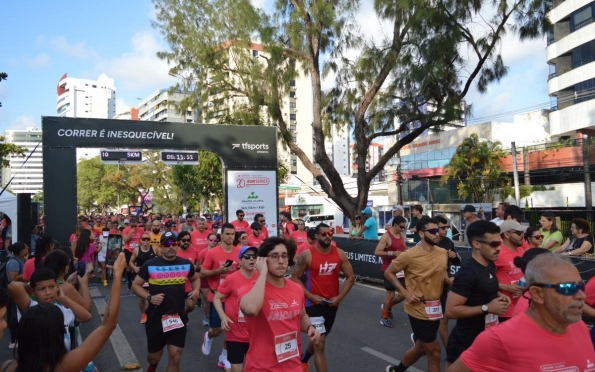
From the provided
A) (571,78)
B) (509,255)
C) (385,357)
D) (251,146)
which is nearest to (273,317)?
(509,255)

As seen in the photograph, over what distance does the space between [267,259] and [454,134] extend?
41164mm

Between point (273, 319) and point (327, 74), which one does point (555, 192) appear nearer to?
point (327, 74)

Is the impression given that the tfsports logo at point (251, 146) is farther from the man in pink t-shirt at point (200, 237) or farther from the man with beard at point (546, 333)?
the man with beard at point (546, 333)

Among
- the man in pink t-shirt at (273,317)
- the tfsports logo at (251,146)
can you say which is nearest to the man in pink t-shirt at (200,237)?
the tfsports logo at (251,146)

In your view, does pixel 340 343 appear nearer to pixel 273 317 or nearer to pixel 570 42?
pixel 273 317

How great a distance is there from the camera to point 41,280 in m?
4.13

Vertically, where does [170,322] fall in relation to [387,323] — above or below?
above

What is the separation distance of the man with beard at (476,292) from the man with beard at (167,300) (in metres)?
2.80

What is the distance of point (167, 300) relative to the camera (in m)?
5.45

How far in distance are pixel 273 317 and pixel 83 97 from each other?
203346 mm

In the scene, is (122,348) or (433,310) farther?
(122,348)

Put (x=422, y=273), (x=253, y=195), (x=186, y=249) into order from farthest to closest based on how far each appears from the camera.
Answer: (x=253, y=195)
(x=186, y=249)
(x=422, y=273)

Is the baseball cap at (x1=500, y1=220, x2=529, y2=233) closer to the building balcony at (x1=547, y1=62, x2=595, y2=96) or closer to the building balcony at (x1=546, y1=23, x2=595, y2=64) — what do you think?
the building balcony at (x1=547, y1=62, x2=595, y2=96)

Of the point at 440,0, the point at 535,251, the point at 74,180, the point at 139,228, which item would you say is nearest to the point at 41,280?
the point at 535,251
